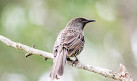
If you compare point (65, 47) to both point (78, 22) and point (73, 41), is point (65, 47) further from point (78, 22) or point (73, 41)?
point (78, 22)

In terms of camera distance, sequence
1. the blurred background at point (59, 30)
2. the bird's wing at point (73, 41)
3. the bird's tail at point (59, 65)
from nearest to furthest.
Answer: the bird's tail at point (59, 65) → the bird's wing at point (73, 41) → the blurred background at point (59, 30)

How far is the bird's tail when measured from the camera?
6.00 metres

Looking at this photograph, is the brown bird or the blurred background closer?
the brown bird

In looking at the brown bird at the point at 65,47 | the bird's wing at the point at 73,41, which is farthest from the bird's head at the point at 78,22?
the bird's wing at the point at 73,41

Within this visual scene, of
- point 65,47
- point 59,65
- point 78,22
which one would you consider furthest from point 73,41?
point 78,22

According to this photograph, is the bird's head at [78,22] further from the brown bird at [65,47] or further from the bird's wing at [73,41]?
the bird's wing at [73,41]

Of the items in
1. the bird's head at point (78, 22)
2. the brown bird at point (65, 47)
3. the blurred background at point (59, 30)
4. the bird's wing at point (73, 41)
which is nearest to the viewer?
the brown bird at point (65, 47)

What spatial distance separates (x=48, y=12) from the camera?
527 inches

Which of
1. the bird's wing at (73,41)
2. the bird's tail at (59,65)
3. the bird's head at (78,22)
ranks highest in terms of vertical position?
the bird's head at (78,22)

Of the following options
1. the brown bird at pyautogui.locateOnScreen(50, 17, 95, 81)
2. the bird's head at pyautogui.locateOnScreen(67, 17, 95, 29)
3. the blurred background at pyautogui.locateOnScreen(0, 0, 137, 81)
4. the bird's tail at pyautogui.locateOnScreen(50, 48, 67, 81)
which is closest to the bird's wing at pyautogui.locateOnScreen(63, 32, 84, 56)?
the brown bird at pyautogui.locateOnScreen(50, 17, 95, 81)

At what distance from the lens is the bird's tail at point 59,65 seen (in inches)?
236

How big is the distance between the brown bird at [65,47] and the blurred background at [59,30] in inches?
154

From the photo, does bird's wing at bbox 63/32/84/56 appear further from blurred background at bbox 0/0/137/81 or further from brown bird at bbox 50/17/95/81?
blurred background at bbox 0/0/137/81

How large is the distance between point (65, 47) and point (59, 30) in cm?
600
